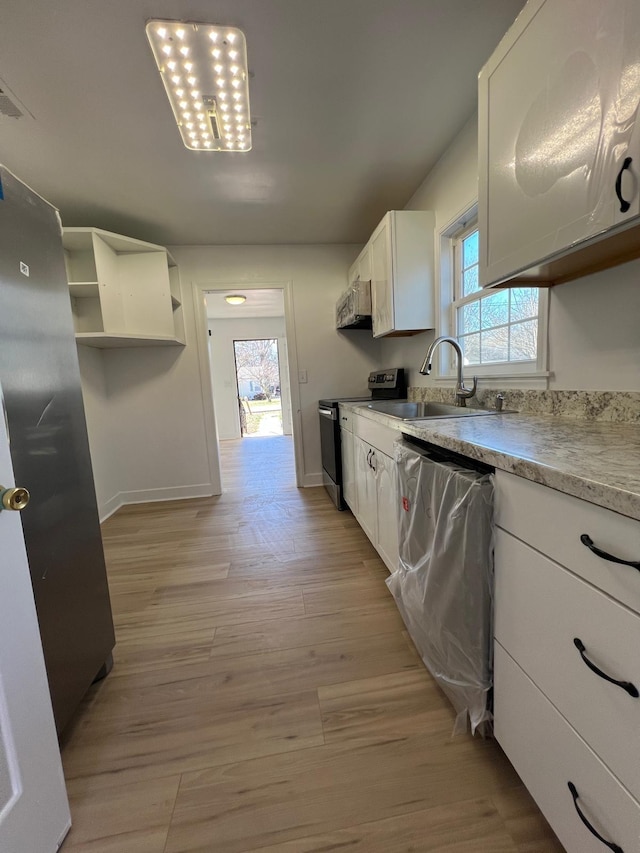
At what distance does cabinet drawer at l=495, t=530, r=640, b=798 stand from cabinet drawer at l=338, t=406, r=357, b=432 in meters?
1.69

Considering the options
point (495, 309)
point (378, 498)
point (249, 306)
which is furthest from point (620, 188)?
point (249, 306)

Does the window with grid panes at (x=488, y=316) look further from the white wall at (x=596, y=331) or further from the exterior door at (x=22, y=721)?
the exterior door at (x=22, y=721)

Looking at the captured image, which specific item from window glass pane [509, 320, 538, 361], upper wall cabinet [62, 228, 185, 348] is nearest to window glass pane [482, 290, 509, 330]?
window glass pane [509, 320, 538, 361]

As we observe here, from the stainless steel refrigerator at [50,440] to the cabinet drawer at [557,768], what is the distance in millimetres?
1303

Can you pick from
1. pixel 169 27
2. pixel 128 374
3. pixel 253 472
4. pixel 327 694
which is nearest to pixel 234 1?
pixel 169 27

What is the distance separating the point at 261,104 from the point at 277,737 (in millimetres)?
2646

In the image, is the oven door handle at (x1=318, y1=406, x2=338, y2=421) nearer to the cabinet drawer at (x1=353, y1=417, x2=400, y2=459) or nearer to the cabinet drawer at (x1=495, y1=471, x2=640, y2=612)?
the cabinet drawer at (x1=353, y1=417, x2=400, y2=459)

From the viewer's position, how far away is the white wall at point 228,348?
6.65 m

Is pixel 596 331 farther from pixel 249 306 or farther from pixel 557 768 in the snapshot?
pixel 249 306

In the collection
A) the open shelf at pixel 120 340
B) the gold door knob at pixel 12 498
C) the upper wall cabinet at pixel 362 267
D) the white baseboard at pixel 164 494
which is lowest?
the white baseboard at pixel 164 494

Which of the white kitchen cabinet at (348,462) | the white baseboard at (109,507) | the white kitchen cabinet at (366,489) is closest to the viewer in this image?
the white kitchen cabinet at (366,489)

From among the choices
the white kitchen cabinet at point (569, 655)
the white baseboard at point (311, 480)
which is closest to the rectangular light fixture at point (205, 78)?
the white kitchen cabinet at point (569, 655)

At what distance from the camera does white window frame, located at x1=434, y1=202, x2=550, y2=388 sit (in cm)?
145

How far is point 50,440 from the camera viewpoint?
41.4 inches
